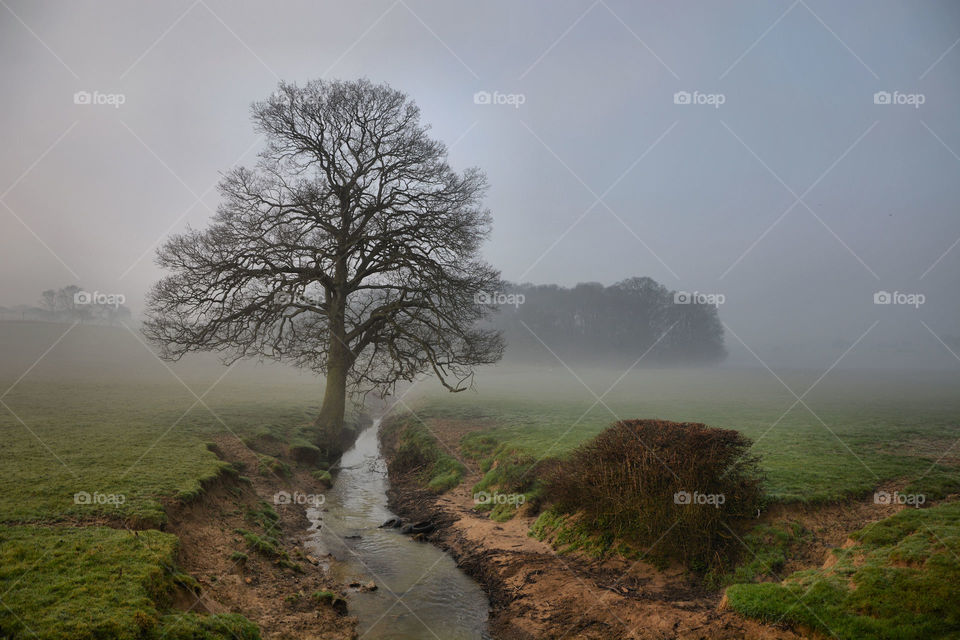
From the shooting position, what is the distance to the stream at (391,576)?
840cm

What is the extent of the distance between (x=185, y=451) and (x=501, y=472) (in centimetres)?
975

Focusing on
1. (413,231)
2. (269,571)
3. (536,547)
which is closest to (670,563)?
(536,547)

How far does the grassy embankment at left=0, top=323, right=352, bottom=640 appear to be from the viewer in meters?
5.75

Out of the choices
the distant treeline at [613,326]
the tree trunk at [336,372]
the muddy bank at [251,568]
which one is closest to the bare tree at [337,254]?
the tree trunk at [336,372]

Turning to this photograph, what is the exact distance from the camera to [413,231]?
63.5 feet

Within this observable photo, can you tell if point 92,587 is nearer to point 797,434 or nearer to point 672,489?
point 672,489

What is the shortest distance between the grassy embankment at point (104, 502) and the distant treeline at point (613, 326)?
76.6 m

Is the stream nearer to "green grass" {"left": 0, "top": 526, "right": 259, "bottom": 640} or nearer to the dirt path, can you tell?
the dirt path

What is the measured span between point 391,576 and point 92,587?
564cm

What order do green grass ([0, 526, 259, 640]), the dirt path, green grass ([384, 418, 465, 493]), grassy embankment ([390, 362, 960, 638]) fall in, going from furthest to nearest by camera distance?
green grass ([384, 418, 465, 493]) → the dirt path → grassy embankment ([390, 362, 960, 638]) → green grass ([0, 526, 259, 640])

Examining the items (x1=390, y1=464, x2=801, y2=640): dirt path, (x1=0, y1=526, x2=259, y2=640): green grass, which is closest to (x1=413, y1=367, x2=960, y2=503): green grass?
(x1=390, y1=464, x2=801, y2=640): dirt path

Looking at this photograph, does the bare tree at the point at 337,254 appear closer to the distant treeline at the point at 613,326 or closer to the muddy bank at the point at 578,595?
the muddy bank at the point at 578,595

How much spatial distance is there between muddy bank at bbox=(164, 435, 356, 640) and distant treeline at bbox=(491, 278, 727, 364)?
8191 cm

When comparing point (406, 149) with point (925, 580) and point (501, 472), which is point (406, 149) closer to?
point (501, 472)
